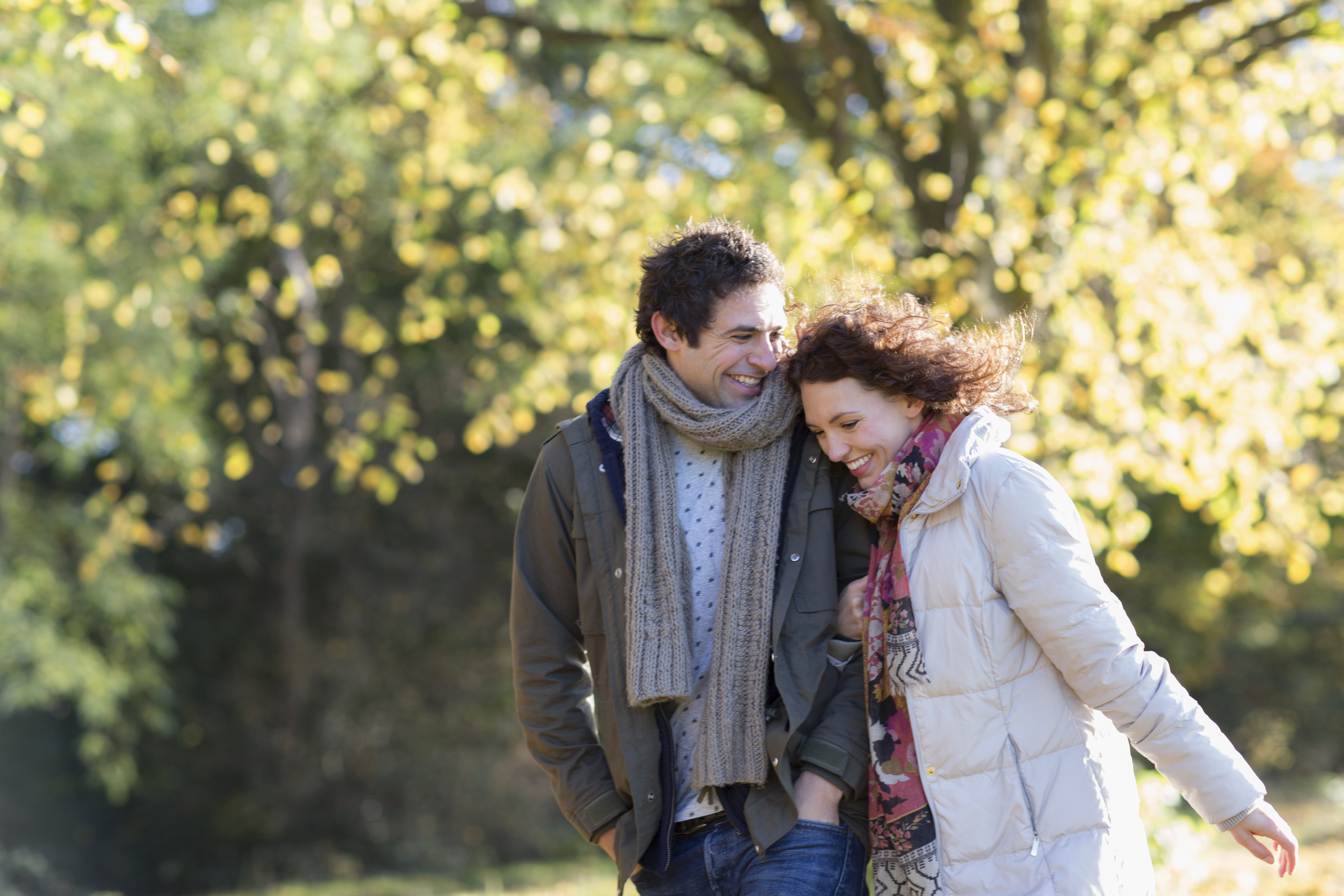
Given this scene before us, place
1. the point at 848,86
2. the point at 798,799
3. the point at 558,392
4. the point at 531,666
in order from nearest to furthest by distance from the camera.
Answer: the point at 798,799
the point at 531,666
the point at 848,86
the point at 558,392

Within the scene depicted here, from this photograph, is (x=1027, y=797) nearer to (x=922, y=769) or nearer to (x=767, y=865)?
(x=922, y=769)

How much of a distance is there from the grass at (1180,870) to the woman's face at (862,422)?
376cm

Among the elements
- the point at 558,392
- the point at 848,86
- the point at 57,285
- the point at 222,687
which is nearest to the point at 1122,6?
the point at 848,86

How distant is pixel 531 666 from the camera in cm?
249

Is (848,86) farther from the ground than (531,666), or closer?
farther from the ground

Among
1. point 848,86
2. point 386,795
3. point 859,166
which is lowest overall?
point 386,795

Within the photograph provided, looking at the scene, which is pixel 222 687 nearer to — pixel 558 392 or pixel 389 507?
pixel 389 507

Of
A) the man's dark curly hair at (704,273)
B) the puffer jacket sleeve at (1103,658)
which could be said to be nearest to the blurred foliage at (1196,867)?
the puffer jacket sleeve at (1103,658)

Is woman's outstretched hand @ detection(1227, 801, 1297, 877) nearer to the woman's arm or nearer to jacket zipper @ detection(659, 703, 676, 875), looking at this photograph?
the woman's arm

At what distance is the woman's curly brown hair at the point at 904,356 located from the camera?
7.47 feet

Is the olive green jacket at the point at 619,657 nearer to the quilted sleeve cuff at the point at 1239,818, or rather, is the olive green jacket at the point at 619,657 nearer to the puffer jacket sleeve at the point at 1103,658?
the puffer jacket sleeve at the point at 1103,658

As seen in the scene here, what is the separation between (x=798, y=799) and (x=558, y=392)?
5.24m

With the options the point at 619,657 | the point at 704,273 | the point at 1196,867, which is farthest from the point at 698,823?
the point at 1196,867

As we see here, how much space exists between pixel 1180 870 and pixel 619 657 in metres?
4.53
